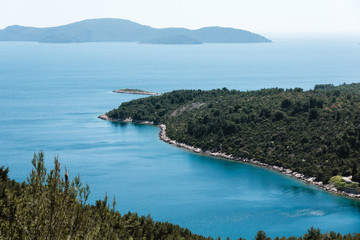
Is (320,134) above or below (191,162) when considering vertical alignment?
above

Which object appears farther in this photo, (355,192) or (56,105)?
(56,105)

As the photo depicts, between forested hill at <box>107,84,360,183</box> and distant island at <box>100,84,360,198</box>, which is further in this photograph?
forested hill at <box>107,84,360,183</box>

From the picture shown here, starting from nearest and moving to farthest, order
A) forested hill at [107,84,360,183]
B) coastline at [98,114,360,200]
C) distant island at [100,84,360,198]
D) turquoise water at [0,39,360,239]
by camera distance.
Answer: turquoise water at [0,39,360,239]
coastline at [98,114,360,200]
distant island at [100,84,360,198]
forested hill at [107,84,360,183]

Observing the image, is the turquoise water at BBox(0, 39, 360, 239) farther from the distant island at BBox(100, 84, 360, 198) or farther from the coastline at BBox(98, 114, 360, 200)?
the distant island at BBox(100, 84, 360, 198)

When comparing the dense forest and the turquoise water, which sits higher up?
the dense forest

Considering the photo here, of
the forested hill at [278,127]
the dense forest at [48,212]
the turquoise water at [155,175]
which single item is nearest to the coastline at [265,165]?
the forested hill at [278,127]

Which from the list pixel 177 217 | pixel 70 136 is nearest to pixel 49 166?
pixel 70 136

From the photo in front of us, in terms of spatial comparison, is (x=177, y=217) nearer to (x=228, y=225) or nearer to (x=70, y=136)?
(x=228, y=225)

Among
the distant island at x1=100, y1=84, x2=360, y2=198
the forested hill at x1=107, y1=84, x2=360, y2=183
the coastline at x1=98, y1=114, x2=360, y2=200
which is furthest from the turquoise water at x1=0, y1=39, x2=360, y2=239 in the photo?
the forested hill at x1=107, y1=84, x2=360, y2=183

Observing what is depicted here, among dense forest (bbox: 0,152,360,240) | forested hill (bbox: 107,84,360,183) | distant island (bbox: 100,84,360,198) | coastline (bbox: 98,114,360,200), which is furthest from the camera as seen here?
forested hill (bbox: 107,84,360,183)
